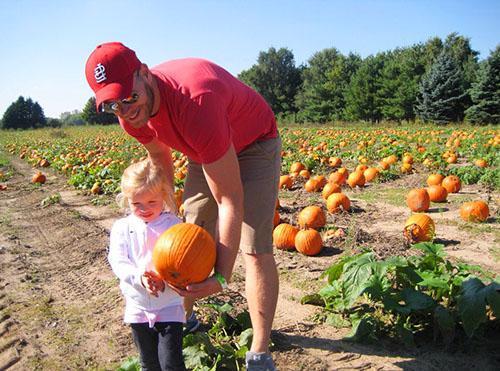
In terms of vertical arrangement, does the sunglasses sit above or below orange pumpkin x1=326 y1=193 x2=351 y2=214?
above

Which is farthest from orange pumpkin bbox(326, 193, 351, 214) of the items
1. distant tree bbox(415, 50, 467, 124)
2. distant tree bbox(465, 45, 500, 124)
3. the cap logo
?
distant tree bbox(415, 50, 467, 124)

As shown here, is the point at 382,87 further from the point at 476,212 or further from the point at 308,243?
the point at 308,243

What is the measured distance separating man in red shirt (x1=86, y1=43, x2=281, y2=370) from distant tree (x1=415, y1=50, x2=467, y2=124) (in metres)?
35.0

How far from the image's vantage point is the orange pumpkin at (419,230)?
189 inches

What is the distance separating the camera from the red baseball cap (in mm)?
2045

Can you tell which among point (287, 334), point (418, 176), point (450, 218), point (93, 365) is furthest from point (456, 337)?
point (418, 176)

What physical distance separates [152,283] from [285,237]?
305 centimetres

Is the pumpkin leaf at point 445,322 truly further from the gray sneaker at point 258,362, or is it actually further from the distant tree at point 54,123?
the distant tree at point 54,123

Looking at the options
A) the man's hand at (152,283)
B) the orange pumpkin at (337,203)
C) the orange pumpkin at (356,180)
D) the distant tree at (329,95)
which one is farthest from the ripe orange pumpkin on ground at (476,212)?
the distant tree at (329,95)

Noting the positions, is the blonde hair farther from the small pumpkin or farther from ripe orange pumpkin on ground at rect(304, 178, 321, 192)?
the small pumpkin

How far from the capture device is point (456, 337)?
304cm

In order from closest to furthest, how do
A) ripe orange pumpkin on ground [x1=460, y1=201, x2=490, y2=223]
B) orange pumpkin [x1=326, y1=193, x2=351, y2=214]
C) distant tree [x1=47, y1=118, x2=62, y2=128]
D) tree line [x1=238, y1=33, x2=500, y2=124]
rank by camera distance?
1. ripe orange pumpkin on ground [x1=460, y1=201, x2=490, y2=223]
2. orange pumpkin [x1=326, y1=193, x2=351, y2=214]
3. tree line [x1=238, y1=33, x2=500, y2=124]
4. distant tree [x1=47, y1=118, x2=62, y2=128]

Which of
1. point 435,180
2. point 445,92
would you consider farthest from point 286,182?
point 445,92

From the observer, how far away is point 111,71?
205 centimetres
